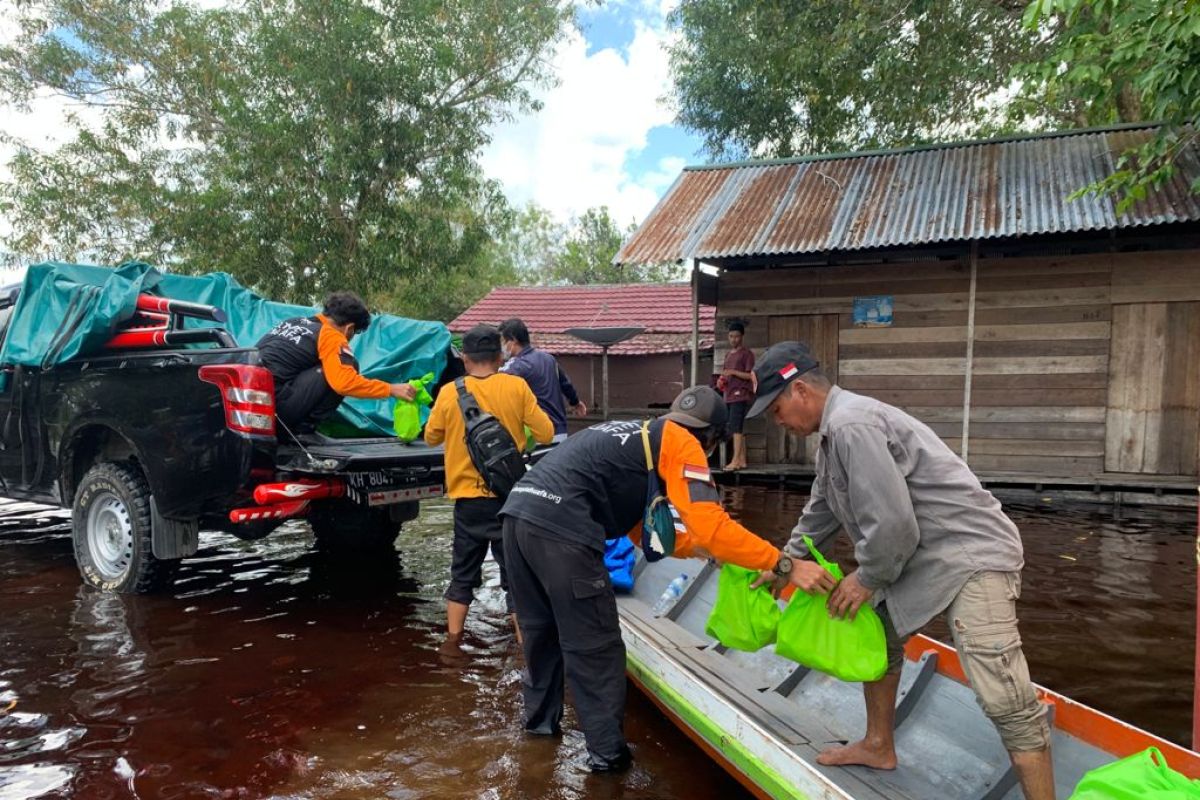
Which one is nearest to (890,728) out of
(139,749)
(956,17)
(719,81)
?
(139,749)

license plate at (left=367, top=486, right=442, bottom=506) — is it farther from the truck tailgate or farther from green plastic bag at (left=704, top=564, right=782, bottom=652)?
green plastic bag at (left=704, top=564, right=782, bottom=652)

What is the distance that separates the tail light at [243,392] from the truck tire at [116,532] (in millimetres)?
1140

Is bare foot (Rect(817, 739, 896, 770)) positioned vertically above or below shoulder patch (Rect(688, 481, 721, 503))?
below

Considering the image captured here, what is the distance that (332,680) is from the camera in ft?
14.1

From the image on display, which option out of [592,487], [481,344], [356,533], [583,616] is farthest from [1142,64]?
[356,533]

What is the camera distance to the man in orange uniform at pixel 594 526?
10.3 ft

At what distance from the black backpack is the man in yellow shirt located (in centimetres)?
13

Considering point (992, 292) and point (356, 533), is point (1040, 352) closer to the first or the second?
point (992, 292)

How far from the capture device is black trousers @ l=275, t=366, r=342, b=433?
192 inches

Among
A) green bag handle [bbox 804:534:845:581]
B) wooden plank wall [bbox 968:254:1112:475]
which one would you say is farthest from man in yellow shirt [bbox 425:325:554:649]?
wooden plank wall [bbox 968:254:1112:475]

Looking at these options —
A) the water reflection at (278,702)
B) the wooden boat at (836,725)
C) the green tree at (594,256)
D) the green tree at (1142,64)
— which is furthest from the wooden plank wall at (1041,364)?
the green tree at (594,256)

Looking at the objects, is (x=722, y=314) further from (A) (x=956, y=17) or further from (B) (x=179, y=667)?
(B) (x=179, y=667)

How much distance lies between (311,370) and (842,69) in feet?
40.5

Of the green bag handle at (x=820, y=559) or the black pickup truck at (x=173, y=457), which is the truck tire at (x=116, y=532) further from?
the green bag handle at (x=820, y=559)
